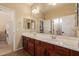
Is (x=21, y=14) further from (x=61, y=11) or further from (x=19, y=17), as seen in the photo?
(x=61, y=11)

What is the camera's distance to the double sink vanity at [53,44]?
1.41m

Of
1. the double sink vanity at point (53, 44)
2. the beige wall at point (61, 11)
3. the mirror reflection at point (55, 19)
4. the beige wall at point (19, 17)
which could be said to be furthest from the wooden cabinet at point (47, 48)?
the beige wall at point (61, 11)

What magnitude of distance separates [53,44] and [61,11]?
60 centimetres

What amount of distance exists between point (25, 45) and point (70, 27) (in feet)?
3.50

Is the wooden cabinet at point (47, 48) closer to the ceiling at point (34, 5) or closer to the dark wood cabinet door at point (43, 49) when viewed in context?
the dark wood cabinet door at point (43, 49)

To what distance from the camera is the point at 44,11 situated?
1948mm

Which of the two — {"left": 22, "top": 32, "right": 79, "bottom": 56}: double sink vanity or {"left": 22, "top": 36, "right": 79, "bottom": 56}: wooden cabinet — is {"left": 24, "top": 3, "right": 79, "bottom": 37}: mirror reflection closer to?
{"left": 22, "top": 32, "right": 79, "bottom": 56}: double sink vanity

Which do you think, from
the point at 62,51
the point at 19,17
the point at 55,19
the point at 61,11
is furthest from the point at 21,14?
the point at 62,51

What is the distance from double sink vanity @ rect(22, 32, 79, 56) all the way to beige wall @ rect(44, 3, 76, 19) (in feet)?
1.31

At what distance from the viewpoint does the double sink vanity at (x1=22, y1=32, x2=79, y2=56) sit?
1.41m

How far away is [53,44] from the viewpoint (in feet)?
5.46

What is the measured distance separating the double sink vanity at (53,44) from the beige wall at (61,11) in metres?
0.40

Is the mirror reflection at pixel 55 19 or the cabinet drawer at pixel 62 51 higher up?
the mirror reflection at pixel 55 19

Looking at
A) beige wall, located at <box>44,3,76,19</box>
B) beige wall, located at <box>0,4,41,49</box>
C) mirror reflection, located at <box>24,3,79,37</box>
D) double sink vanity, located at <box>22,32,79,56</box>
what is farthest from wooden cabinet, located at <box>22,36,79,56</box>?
beige wall, located at <box>44,3,76,19</box>
